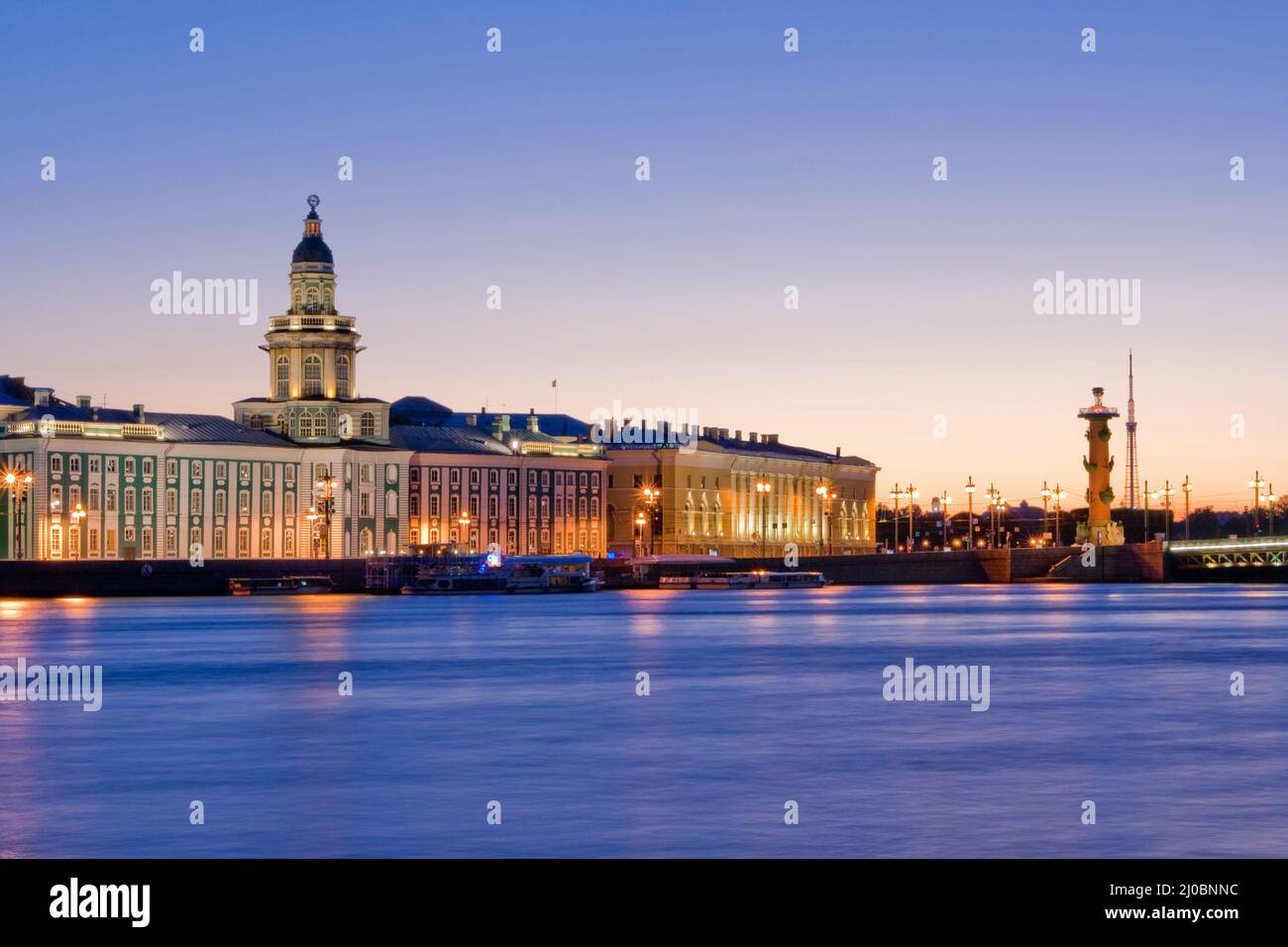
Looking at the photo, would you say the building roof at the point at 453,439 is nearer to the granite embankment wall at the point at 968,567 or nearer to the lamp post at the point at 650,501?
the lamp post at the point at 650,501

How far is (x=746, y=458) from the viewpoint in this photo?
152250 mm

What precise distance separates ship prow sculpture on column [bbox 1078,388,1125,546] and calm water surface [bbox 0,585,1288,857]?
88.5 m

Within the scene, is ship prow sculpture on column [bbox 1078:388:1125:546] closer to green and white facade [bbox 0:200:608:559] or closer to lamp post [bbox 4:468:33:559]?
green and white facade [bbox 0:200:608:559]

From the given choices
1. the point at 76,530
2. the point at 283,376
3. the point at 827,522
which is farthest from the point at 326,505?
the point at 827,522

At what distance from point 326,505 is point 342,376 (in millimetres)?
11248

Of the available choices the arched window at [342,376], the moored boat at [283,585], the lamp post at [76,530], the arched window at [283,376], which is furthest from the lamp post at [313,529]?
the lamp post at [76,530]

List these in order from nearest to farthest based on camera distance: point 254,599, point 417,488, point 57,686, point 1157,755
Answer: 1. point 1157,755
2. point 57,686
3. point 254,599
4. point 417,488

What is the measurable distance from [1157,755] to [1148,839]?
22.4ft

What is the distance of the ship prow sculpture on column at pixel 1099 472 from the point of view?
142 metres

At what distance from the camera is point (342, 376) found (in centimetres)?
12875

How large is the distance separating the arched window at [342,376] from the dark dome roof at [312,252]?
5.58 meters

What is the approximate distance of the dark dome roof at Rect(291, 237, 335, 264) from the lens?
128m

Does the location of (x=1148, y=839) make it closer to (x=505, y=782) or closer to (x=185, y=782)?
(x=505, y=782)
